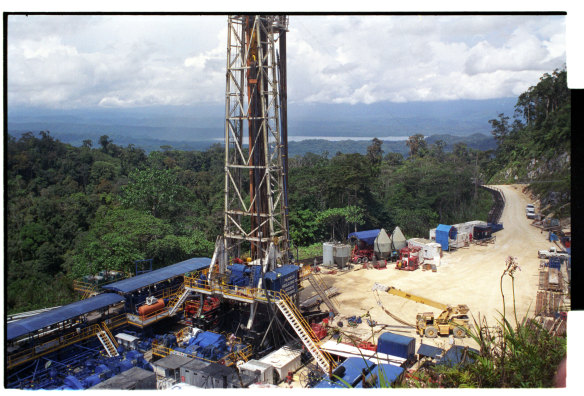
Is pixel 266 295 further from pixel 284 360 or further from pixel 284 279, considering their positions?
pixel 284 360

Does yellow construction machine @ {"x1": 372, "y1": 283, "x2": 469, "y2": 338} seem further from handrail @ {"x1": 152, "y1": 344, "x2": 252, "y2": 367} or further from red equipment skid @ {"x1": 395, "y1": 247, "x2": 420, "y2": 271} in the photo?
handrail @ {"x1": 152, "y1": 344, "x2": 252, "y2": 367}

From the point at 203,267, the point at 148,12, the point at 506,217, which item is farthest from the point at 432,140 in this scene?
the point at 148,12

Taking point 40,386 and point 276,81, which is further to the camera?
point 276,81

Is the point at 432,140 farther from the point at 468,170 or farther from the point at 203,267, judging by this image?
the point at 203,267

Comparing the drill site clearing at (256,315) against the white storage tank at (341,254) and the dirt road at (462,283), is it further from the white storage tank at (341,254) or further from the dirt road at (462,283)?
the white storage tank at (341,254)

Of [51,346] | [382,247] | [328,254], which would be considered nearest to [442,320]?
[328,254]
